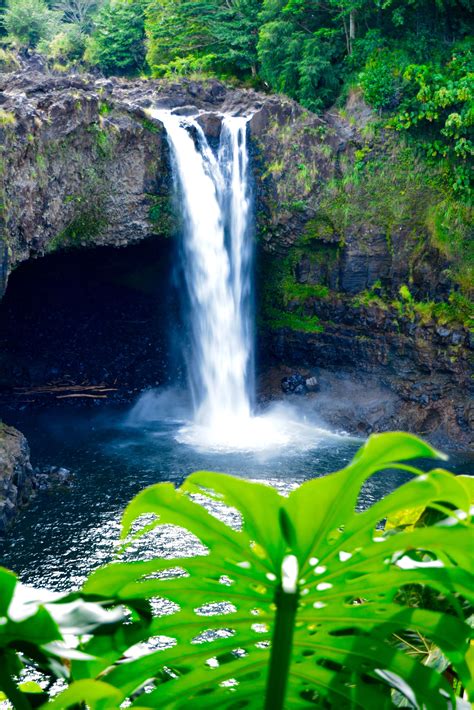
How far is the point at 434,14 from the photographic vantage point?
17531mm

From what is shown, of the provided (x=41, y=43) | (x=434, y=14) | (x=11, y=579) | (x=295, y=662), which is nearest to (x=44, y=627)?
(x=11, y=579)

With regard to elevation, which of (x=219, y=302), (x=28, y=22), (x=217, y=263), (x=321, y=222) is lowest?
(x=219, y=302)

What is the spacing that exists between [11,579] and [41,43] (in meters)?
30.8

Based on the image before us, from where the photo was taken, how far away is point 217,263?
19266 mm

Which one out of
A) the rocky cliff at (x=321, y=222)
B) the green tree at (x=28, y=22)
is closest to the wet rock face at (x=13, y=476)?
the rocky cliff at (x=321, y=222)

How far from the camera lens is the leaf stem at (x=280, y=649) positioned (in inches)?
38.4

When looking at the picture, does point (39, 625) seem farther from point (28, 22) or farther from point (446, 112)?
point (28, 22)

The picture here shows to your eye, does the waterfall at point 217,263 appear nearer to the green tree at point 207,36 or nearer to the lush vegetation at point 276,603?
the green tree at point 207,36

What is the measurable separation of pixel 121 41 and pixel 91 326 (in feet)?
38.1

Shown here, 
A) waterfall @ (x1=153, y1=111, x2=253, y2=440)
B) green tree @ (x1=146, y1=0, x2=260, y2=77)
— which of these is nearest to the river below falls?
waterfall @ (x1=153, y1=111, x2=253, y2=440)

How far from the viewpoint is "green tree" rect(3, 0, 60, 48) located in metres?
27.4

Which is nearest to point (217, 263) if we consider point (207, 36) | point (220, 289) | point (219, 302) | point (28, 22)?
point (220, 289)

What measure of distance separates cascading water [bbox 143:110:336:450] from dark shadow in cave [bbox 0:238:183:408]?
0.89 meters

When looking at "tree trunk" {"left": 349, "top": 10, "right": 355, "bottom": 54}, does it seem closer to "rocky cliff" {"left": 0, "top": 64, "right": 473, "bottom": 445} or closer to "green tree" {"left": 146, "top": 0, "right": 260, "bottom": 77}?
"rocky cliff" {"left": 0, "top": 64, "right": 473, "bottom": 445}
